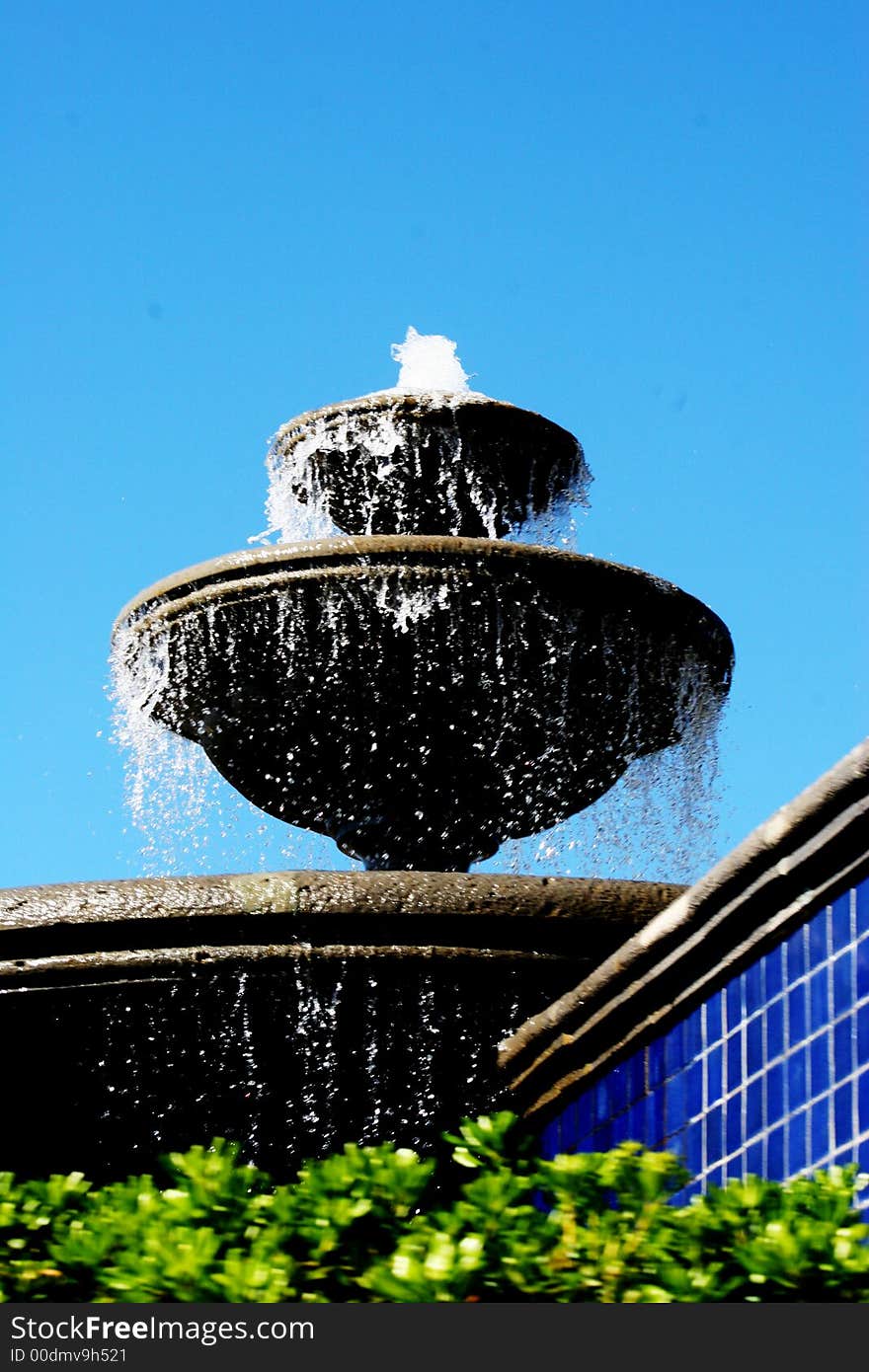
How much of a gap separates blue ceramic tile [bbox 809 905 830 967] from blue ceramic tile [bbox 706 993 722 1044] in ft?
1.53

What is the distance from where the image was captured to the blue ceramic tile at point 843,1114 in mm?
3967

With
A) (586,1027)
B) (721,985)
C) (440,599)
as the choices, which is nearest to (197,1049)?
(586,1027)

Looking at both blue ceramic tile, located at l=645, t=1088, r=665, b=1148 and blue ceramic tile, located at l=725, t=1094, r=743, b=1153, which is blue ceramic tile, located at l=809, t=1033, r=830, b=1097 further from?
blue ceramic tile, located at l=645, t=1088, r=665, b=1148

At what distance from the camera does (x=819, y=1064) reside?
13.5 feet

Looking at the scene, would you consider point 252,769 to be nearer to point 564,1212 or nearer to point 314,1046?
point 314,1046

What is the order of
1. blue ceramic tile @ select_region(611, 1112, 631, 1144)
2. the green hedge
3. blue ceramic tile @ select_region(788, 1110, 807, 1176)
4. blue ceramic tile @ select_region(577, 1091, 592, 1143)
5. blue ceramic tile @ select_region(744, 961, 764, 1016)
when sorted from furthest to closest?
1. blue ceramic tile @ select_region(577, 1091, 592, 1143)
2. blue ceramic tile @ select_region(611, 1112, 631, 1144)
3. blue ceramic tile @ select_region(744, 961, 764, 1016)
4. blue ceramic tile @ select_region(788, 1110, 807, 1176)
5. the green hedge

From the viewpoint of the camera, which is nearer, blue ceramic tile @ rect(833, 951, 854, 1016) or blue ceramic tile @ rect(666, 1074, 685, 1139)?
blue ceramic tile @ rect(833, 951, 854, 1016)

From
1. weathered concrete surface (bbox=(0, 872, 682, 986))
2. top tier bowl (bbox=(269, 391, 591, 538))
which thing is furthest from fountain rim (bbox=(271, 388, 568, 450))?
weathered concrete surface (bbox=(0, 872, 682, 986))

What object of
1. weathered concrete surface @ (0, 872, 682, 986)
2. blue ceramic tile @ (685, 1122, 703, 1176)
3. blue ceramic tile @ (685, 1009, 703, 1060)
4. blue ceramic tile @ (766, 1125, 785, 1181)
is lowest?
blue ceramic tile @ (766, 1125, 785, 1181)

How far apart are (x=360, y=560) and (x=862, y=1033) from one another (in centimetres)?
370

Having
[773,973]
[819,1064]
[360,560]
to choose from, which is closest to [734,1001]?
[773,973]

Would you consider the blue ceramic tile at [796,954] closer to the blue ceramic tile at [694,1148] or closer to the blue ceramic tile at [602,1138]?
the blue ceramic tile at [694,1148]

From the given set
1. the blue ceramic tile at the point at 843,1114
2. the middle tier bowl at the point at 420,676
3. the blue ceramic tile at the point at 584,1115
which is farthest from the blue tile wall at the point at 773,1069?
the middle tier bowl at the point at 420,676

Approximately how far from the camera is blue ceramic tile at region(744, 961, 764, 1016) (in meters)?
4.51
